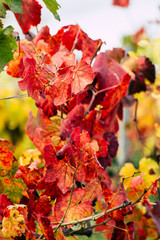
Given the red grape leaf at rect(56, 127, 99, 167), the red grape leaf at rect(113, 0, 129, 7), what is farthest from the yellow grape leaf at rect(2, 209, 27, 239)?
the red grape leaf at rect(113, 0, 129, 7)

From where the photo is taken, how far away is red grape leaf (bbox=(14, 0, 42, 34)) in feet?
1.70

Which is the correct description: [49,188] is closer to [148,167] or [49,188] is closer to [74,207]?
[74,207]

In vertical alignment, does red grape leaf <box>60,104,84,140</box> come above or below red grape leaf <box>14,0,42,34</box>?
below

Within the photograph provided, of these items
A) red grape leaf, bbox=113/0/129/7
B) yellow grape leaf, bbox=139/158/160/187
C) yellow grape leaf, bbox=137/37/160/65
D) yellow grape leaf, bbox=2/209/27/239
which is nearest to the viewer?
yellow grape leaf, bbox=2/209/27/239

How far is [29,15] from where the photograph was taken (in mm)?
540

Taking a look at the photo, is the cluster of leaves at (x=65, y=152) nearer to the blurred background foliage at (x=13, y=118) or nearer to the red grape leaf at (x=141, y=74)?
the red grape leaf at (x=141, y=74)

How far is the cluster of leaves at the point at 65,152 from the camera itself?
0.47 meters

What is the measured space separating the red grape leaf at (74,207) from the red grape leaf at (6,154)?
12 centimetres

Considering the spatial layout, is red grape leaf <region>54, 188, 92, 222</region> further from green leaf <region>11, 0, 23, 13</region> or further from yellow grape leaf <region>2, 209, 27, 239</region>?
green leaf <region>11, 0, 23, 13</region>

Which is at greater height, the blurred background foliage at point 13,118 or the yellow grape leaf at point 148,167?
the yellow grape leaf at point 148,167

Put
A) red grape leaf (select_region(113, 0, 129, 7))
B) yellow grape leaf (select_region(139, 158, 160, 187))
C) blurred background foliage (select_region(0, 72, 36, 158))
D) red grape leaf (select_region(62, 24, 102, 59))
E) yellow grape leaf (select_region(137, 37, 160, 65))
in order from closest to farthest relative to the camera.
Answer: red grape leaf (select_region(62, 24, 102, 59)), yellow grape leaf (select_region(139, 158, 160, 187)), yellow grape leaf (select_region(137, 37, 160, 65)), red grape leaf (select_region(113, 0, 129, 7)), blurred background foliage (select_region(0, 72, 36, 158))

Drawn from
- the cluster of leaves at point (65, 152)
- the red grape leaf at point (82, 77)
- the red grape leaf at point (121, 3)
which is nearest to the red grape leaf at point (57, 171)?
the cluster of leaves at point (65, 152)

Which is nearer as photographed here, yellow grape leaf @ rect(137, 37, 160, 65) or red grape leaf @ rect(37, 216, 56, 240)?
red grape leaf @ rect(37, 216, 56, 240)

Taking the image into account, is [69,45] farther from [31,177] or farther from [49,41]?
[31,177]
